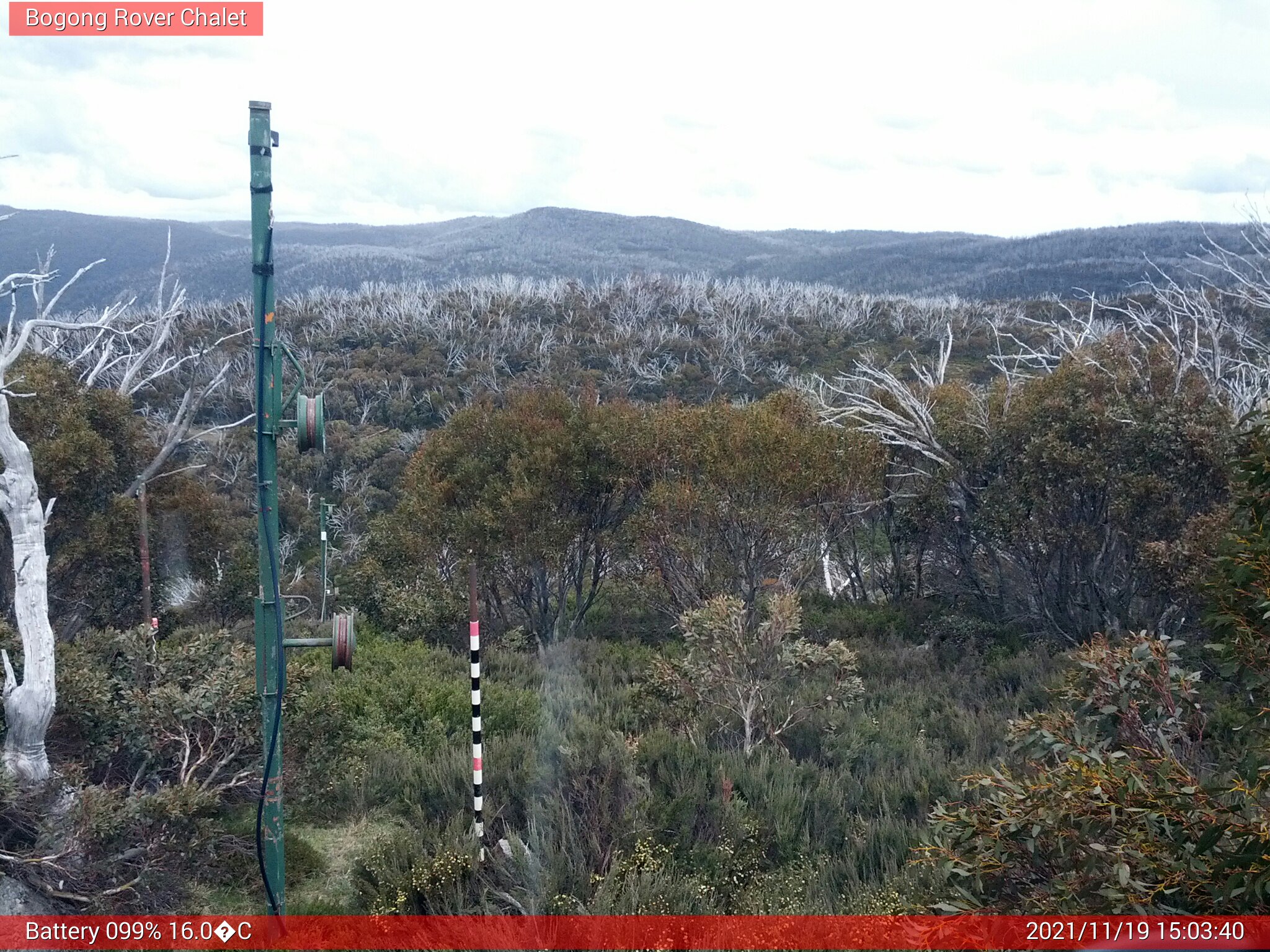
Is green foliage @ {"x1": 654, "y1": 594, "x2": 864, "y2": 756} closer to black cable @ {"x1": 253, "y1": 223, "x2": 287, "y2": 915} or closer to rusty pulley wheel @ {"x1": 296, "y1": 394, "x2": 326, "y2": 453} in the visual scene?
black cable @ {"x1": 253, "y1": 223, "x2": 287, "y2": 915}

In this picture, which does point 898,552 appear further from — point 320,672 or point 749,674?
point 320,672

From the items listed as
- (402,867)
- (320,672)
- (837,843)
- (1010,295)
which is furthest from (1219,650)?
(1010,295)

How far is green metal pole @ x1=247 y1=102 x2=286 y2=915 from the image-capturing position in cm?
464

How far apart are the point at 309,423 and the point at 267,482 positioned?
363mm

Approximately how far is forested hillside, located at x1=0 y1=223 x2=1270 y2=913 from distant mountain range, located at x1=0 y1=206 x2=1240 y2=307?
12.7 m

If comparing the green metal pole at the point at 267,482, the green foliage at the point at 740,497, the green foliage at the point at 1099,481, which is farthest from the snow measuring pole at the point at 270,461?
the green foliage at the point at 1099,481

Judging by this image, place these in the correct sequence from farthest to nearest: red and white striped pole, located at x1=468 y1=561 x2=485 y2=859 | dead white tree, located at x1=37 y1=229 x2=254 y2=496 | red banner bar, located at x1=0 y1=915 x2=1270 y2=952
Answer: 1. dead white tree, located at x1=37 y1=229 x2=254 y2=496
2. red and white striped pole, located at x1=468 y1=561 x2=485 y2=859
3. red banner bar, located at x1=0 y1=915 x2=1270 y2=952

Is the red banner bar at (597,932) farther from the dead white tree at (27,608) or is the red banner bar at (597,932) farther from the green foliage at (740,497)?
the green foliage at (740,497)

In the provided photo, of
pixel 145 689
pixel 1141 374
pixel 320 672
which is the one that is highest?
pixel 1141 374

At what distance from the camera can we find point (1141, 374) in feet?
41.3

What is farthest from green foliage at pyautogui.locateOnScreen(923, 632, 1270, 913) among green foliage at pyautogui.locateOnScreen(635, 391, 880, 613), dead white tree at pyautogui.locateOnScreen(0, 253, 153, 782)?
green foliage at pyautogui.locateOnScreen(635, 391, 880, 613)

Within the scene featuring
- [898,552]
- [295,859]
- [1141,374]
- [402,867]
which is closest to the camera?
[402,867]

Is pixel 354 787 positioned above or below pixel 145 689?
below

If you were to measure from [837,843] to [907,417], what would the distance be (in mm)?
9273
